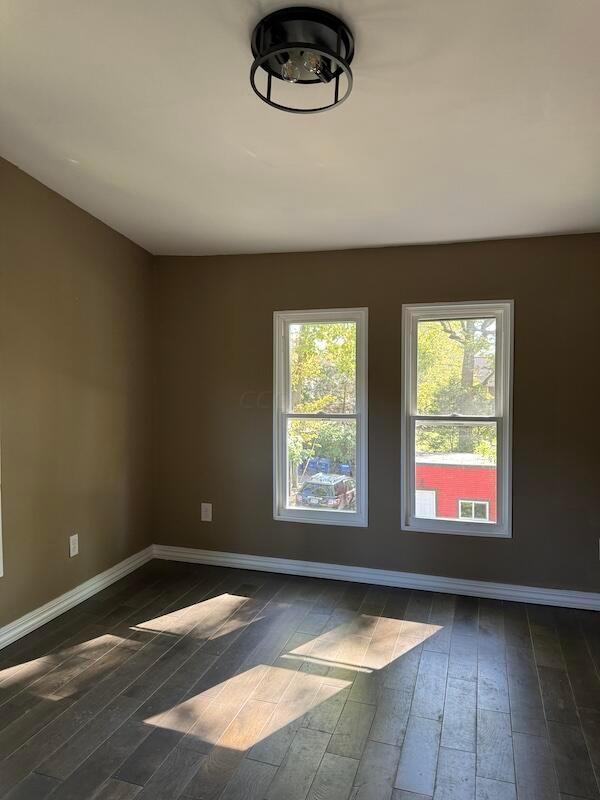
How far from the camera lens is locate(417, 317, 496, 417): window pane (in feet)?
11.2

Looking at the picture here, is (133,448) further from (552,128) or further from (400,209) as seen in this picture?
(552,128)

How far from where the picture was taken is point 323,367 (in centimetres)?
374

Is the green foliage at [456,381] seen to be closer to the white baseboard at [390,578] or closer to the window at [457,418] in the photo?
the window at [457,418]

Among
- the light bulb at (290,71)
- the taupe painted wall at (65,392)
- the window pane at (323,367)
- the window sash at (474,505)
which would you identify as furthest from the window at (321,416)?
the light bulb at (290,71)

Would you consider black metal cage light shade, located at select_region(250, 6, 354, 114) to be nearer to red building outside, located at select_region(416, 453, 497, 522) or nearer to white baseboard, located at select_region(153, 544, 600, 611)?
red building outside, located at select_region(416, 453, 497, 522)

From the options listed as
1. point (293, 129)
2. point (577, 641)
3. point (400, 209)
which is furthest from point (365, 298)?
point (577, 641)

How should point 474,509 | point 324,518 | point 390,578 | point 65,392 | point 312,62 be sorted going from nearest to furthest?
point 312,62 < point 65,392 < point 474,509 < point 390,578 < point 324,518

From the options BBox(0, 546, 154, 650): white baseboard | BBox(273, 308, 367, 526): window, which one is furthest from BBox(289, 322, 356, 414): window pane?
BBox(0, 546, 154, 650): white baseboard

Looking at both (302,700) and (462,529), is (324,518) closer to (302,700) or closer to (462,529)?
(462,529)

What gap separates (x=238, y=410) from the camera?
386 cm

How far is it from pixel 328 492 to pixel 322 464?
206mm

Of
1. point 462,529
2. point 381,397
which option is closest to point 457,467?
point 462,529

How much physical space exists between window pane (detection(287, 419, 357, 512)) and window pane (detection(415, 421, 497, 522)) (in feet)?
1.58

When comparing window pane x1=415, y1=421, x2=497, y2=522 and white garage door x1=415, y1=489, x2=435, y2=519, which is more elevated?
window pane x1=415, y1=421, x2=497, y2=522
